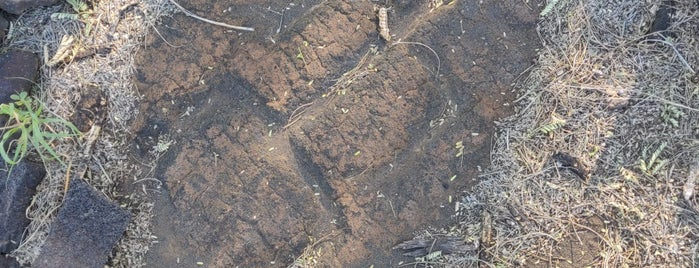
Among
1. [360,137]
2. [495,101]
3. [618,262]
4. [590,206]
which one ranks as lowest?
[618,262]

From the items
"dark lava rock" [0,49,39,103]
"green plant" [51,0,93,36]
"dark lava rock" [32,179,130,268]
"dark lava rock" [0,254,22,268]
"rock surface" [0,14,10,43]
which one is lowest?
"dark lava rock" [0,254,22,268]

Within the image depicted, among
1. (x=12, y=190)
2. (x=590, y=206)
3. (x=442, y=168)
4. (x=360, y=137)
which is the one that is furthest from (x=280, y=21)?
(x=590, y=206)

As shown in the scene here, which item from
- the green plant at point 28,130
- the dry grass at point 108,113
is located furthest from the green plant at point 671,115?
the green plant at point 28,130

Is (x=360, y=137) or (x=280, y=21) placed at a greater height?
(x=280, y=21)

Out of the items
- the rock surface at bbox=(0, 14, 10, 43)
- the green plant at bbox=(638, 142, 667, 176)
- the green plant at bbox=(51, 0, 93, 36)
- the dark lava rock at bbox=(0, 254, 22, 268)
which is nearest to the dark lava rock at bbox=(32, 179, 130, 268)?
the dark lava rock at bbox=(0, 254, 22, 268)

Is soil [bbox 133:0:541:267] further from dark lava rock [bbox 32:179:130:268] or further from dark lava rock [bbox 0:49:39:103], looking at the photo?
dark lava rock [bbox 0:49:39:103]

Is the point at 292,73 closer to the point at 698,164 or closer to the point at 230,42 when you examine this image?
the point at 230,42
